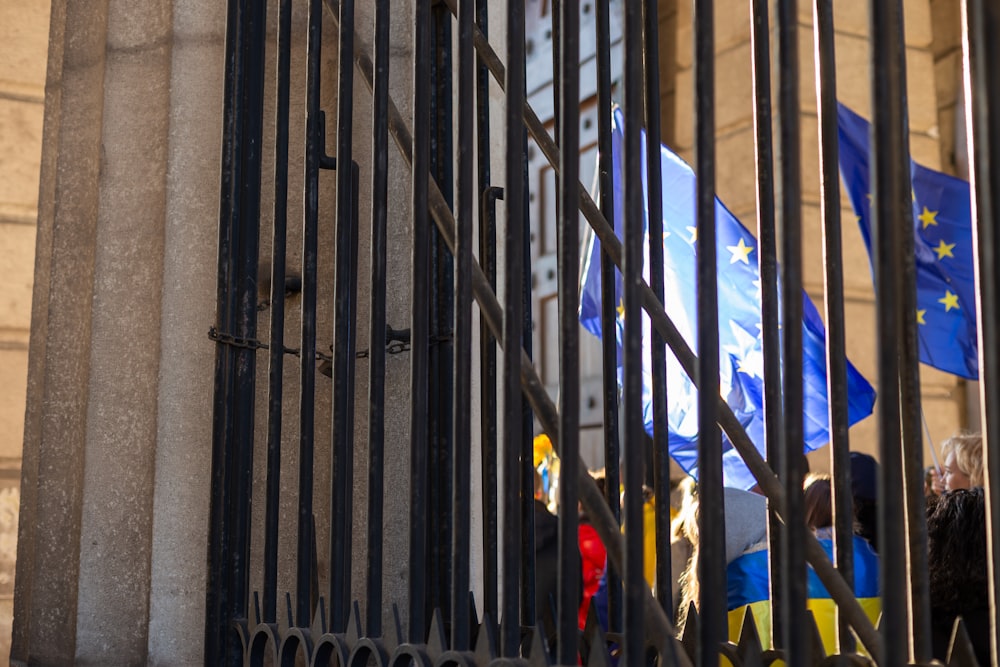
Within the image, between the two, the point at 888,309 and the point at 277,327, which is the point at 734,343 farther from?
the point at 888,309

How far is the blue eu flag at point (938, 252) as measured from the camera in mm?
5020

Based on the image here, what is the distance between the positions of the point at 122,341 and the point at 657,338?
0.99 metres

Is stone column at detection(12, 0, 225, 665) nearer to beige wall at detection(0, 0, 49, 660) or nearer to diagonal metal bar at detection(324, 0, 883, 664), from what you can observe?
beige wall at detection(0, 0, 49, 660)

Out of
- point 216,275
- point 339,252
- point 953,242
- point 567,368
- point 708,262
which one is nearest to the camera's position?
point 708,262

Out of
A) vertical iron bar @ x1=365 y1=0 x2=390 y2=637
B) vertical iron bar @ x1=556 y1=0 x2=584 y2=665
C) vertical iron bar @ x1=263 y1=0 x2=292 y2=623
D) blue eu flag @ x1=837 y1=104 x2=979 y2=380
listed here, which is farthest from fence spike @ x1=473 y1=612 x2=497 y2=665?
blue eu flag @ x1=837 y1=104 x2=979 y2=380

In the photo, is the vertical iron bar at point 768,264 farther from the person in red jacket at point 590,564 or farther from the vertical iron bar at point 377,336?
the person in red jacket at point 590,564

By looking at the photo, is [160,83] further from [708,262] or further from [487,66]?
[708,262]

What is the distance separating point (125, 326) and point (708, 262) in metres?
1.31

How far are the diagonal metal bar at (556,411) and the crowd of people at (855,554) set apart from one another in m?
0.76

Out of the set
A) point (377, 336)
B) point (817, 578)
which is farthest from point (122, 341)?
point (817, 578)

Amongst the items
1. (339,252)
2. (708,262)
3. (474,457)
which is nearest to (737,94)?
(474,457)

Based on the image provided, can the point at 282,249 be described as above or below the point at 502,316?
above

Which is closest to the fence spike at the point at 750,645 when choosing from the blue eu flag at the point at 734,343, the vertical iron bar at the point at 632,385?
the vertical iron bar at the point at 632,385

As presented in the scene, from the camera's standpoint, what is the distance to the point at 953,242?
5.22 metres
